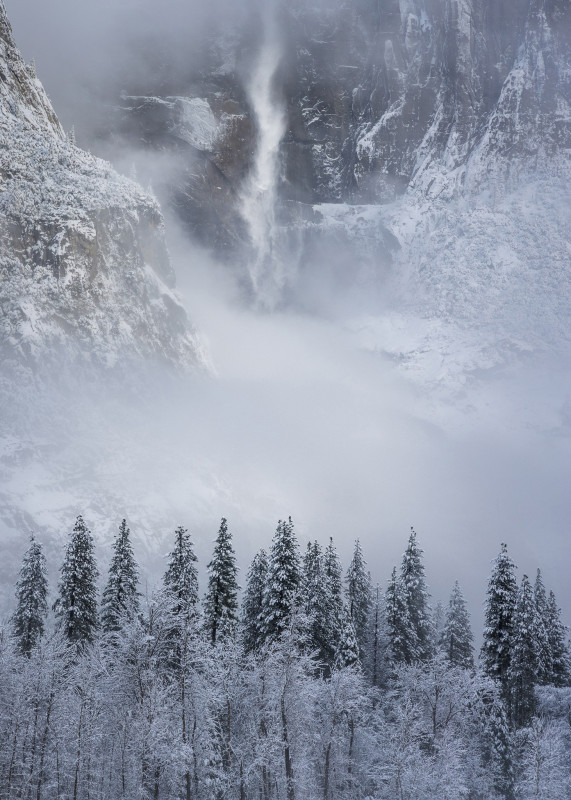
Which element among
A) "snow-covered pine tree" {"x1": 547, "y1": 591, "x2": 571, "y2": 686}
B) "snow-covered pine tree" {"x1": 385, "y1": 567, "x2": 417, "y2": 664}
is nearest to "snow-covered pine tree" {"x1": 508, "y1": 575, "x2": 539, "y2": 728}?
"snow-covered pine tree" {"x1": 547, "y1": 591, "x2": 571, "y2": 686}

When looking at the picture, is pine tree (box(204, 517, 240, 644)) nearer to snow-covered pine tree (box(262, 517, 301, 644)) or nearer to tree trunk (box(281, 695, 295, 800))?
snow-covered pine tree (box(262, 517, 301, 644))

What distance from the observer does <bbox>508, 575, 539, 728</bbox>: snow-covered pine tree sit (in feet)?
157

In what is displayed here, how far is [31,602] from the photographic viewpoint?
5453 cm

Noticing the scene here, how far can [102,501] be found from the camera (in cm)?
15300

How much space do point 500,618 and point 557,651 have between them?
12.5 meters

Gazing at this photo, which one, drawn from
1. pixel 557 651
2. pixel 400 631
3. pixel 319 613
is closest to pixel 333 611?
pixel 319 613

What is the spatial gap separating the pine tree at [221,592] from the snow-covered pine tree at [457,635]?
19.9m

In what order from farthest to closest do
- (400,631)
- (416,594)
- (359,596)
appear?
(359,596)
(416,594)
(400,631)

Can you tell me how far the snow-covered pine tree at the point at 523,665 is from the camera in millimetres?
47844

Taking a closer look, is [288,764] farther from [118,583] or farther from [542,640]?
[542,640]

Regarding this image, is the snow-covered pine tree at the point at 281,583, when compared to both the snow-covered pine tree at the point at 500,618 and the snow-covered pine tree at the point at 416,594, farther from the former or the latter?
the snow-covered pine tree at the point at 500,618

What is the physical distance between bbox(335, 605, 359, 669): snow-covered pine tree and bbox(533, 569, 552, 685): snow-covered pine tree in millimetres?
12528

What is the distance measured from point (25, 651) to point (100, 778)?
1535 centimetres

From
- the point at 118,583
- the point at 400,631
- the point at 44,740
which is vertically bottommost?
the point at 44,740
